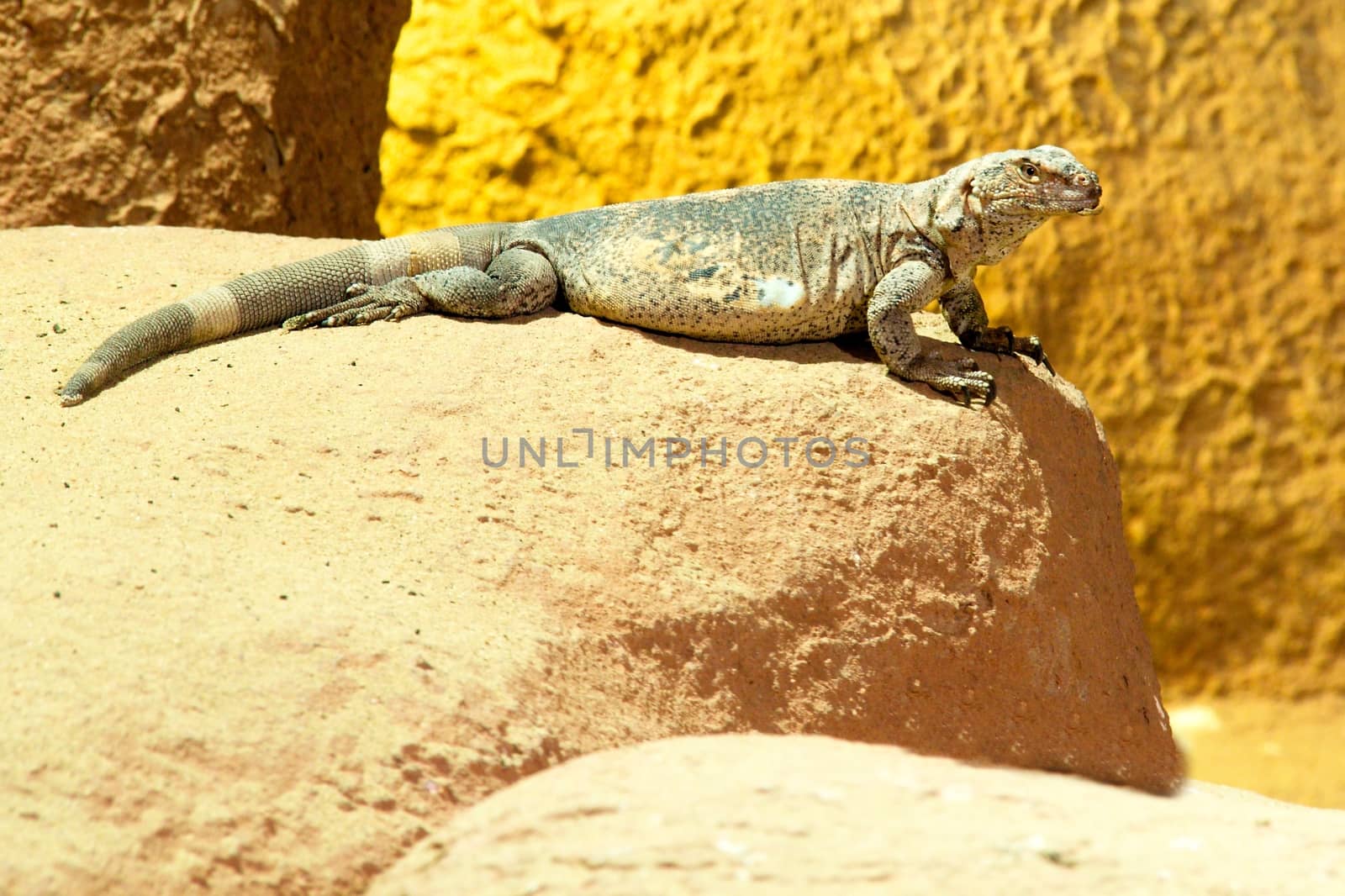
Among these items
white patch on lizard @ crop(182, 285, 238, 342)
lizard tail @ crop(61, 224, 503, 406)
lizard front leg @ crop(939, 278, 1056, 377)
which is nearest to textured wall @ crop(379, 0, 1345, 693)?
lizard tail @ crop(61, 224, 503, 406)

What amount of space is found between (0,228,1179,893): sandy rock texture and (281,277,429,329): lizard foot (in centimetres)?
10

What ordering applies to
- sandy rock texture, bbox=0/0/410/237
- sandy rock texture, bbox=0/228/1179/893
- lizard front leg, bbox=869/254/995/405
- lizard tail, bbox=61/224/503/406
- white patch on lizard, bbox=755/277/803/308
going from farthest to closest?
sandy rock texture, bbox=0/0/410/237 < white patch on lizard, bbox=755/277/803/308 < lizard front leg, bbox=869/254/995/405 < lizard tail, bbox=61/224/503/406 < sandy rock texture, bbox=0/228/1179/893

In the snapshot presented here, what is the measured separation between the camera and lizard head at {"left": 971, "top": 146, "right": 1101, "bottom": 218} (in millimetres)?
4258

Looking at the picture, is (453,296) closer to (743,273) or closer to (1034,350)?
(743,273)

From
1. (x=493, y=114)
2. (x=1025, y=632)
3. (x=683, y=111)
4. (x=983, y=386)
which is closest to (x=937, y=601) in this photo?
(x=1025, y=632)

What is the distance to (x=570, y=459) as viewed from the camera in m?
3.91

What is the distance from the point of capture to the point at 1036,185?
4305 mm

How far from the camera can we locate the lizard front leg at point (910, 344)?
4.34 meters

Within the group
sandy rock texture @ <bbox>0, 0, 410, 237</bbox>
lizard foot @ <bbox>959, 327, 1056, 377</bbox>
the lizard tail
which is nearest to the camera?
the lizard tail

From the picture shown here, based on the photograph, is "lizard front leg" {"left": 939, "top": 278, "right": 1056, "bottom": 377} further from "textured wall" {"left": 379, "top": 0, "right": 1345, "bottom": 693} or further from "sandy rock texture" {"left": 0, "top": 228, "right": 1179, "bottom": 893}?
"textured wall" {"left": 379, "top": 0, "right": 1345, "bottom": 693}

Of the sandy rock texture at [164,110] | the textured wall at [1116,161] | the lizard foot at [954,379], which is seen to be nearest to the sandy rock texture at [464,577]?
the lizard foot at [954,379]

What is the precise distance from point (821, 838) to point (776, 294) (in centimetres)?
229

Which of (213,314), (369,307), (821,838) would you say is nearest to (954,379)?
(369,307)

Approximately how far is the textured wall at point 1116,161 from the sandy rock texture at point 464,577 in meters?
2.02
